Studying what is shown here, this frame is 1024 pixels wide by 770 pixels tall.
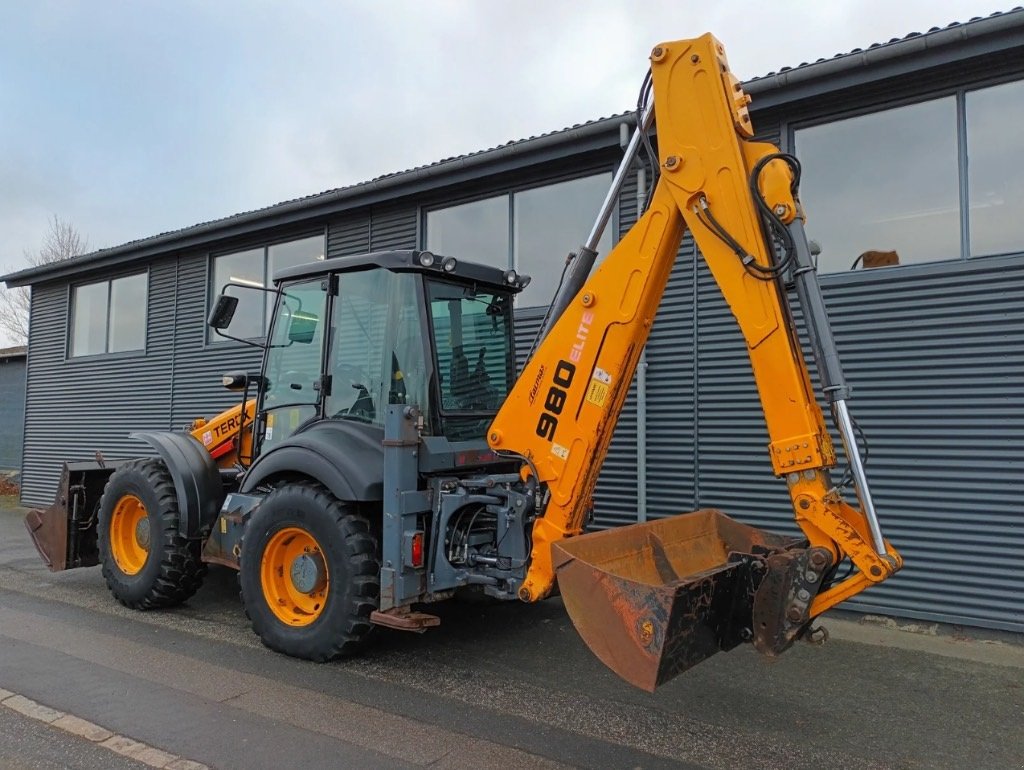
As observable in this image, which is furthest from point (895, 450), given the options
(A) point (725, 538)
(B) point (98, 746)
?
(B) point (98, 746)

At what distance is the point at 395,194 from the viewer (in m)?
8.96

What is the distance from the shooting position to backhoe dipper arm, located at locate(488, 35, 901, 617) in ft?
11.1

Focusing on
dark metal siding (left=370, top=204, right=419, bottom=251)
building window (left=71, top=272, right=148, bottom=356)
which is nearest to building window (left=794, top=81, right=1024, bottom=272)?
dark metal siding (left=370, top=204, right=419, bottom=251)

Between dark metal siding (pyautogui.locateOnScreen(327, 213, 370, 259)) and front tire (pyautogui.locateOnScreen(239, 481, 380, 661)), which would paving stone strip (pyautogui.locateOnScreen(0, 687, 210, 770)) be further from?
dark metal siding (pyautogui.locateOnScreen(327, 213, 370, 259))

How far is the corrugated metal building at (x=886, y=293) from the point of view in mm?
5645

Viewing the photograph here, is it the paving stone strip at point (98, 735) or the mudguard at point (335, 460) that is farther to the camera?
the mudguard at point (335, 460)

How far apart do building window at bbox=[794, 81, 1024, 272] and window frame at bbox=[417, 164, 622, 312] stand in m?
1.86

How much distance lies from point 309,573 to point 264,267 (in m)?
6.91

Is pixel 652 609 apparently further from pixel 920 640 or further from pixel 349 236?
pixel 349 236

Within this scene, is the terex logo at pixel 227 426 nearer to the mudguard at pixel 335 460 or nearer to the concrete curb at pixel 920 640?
the mudguard at pixel 335 460

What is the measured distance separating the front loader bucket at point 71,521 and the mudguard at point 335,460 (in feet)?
7.50

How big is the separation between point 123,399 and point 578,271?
10.2 meters

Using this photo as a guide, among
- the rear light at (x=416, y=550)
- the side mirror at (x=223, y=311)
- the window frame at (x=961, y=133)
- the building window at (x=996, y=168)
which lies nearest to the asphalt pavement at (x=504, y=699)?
the rear light at (x=416, y=550)

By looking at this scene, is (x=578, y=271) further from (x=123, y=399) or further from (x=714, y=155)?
(x=123, y=399)
